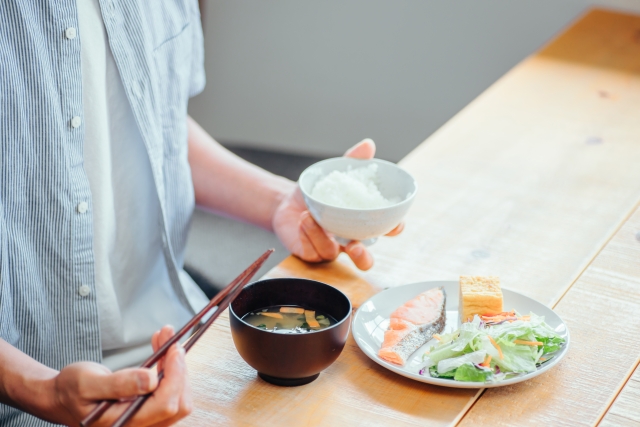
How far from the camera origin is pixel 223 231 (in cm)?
166

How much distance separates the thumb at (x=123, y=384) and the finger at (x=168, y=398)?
0.01m

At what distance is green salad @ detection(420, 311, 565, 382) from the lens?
811 millimetres

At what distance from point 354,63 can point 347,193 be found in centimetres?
200

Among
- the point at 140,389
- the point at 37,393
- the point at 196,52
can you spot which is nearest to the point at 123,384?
the point at 140,389

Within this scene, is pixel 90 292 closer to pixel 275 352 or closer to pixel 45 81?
pixel 45 81

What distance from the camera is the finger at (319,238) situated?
3.57 feet

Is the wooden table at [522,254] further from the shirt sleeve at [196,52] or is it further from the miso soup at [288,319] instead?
the shirt sleeve at [196,52]

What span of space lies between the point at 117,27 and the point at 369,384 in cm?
70

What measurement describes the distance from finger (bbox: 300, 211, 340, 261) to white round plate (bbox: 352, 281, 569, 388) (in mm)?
A: 138

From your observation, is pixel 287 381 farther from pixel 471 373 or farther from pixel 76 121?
pixel 76 121

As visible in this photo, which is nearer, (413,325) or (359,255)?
(413,325)

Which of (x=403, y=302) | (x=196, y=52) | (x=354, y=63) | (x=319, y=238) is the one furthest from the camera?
(x=354, y=63)

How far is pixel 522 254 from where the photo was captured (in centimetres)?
115

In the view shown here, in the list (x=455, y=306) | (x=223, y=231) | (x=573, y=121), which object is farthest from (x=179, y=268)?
(x=573, y=121)
